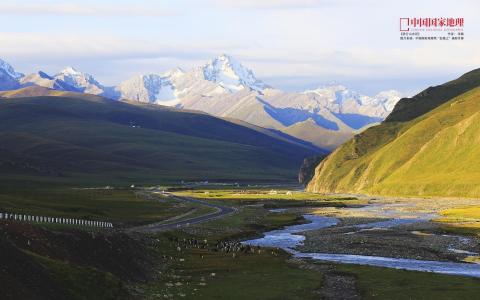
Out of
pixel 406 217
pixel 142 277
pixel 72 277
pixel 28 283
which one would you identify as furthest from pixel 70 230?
pixel 406 217

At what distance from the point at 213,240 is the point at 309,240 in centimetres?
1596

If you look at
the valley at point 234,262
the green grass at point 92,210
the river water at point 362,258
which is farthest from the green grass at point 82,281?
the green grass at point 92,210

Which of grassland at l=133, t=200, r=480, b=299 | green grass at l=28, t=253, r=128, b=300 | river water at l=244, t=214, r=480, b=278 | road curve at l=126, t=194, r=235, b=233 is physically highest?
green grass at l=28, t=253, r=128, b=300

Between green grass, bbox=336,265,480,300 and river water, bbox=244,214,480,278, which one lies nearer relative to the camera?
green grass, bbox=336,265,480,300

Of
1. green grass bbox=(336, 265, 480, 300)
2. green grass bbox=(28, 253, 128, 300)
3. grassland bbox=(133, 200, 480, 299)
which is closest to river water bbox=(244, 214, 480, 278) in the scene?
grassland bbox=(133, 200, 480, 299)

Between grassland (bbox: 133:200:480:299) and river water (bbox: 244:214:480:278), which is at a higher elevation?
grassland (bbox: 133:200:480:299)

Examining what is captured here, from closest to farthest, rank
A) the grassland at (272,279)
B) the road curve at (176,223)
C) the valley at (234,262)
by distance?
the valley at (234,262) < the grassland at (272,279) < the road curve at (176,223)

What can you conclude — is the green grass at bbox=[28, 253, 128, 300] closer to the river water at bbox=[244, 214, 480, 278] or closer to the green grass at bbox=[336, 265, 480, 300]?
the green grass at bbox=[336, 265, 480, 300]

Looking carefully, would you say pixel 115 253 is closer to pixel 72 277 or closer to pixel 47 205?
pixel 72 277

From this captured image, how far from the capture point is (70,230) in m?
79.1

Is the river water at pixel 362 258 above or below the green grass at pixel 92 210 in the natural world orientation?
below

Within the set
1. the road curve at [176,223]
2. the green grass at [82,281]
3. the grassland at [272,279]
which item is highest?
the green grass at [82,281]

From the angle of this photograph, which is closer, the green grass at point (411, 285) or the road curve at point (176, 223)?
the green grass at point (411, 285)

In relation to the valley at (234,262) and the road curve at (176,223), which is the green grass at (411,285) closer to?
the valley at (234,262)
